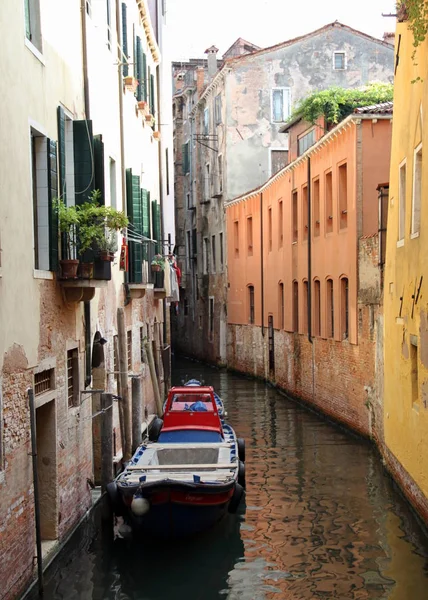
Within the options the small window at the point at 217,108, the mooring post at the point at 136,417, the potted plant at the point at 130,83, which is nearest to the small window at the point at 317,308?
the potted plant at the point at 130,83

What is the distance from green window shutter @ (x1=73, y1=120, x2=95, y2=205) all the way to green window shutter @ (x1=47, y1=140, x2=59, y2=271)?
103 cm

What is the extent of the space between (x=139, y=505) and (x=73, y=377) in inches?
77.7

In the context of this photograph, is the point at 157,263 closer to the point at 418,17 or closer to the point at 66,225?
the point at 66,225

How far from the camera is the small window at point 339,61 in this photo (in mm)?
34344

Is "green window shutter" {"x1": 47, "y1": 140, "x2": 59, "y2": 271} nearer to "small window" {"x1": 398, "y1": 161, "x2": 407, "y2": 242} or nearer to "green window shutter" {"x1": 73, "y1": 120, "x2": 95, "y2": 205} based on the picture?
"green window shutter" {"x1": 73, "y1": 120, "x2": 95, "y2": 205}

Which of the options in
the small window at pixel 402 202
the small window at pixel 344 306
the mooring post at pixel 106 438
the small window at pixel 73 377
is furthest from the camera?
the small window at pixel 344 306

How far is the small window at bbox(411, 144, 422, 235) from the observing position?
41.5 feet

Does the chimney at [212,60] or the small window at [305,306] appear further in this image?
the chimney at [212,60]

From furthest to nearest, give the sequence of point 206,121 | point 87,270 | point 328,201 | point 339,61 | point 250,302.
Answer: point 206,121
point 339,61
point 250,302
point 328,201
point 87,270

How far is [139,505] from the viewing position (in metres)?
10.6

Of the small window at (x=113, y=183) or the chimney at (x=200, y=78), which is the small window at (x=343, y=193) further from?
the chimney at (x=200, y=78)

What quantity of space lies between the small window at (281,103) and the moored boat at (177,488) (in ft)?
77.3

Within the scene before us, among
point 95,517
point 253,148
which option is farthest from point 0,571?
point 253,148

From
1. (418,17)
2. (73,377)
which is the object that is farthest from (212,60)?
(73,377)
